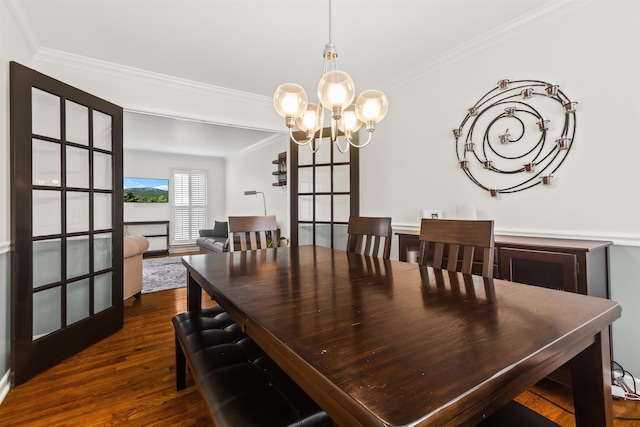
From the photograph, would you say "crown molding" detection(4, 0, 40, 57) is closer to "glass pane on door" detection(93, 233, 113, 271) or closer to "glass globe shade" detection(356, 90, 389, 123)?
"glass pane on door" detection(93, 233, 113, 271)

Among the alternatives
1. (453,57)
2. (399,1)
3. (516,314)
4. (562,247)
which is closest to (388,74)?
(453,57)

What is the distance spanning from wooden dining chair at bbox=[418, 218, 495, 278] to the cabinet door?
1.33 feet

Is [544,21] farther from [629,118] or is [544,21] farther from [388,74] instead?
[388,74]

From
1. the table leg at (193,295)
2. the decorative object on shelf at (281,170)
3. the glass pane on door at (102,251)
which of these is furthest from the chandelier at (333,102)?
the decorative object on shelf at (281,170)

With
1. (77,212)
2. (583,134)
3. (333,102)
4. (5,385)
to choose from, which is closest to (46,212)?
(77,212)

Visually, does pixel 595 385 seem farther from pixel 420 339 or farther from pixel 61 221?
pixel 61 221

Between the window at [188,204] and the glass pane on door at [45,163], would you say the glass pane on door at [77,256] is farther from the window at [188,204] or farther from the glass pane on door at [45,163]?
the window at [188,204]

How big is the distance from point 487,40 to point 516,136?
2.69 ft

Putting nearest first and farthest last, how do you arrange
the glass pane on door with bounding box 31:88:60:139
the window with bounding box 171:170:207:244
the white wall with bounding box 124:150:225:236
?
the glass pane on door with bounding box 31:88:60:139
the white wall with bounding box 124:150:225:236
the window with bounding box 171:170:207:244

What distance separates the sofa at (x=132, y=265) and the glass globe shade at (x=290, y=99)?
247 cm

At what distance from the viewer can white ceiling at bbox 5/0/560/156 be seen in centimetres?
196

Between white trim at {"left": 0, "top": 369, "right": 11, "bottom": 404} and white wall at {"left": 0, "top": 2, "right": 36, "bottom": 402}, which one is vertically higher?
white wall at {"left": 0, "top": 2, "right": 36, "bottom": 402}

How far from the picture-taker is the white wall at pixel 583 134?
1.69 m

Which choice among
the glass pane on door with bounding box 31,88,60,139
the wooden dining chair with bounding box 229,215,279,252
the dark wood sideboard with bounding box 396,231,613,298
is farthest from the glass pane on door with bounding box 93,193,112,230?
the dark wood sideboard with bounding box 396,231,613,298
